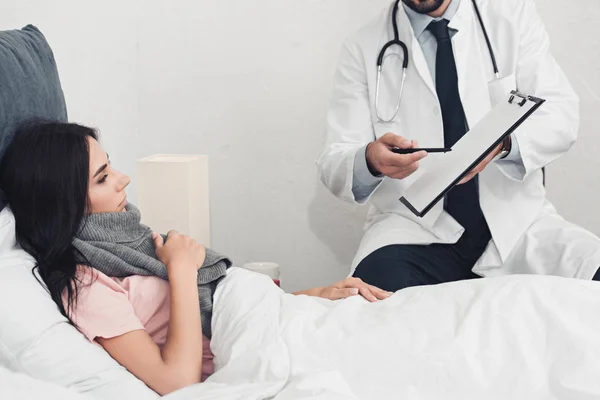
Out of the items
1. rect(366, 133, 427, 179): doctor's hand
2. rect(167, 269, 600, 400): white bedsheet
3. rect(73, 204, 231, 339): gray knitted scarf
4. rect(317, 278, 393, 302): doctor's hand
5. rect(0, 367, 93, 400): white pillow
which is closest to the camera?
rect(0, 367, 93, 400): white pillow

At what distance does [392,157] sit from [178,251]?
577 mm

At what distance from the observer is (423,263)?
1.79 meters

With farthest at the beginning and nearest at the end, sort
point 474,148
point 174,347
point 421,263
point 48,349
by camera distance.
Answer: point 421,263
point 474,148
point 174,347
point 48,349

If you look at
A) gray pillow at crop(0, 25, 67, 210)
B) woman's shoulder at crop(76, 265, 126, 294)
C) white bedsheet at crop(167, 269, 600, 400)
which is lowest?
white bedsheet at crop(167, 269, 600, 400)

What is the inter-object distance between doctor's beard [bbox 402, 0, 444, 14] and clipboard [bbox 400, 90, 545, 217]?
1.48 feet

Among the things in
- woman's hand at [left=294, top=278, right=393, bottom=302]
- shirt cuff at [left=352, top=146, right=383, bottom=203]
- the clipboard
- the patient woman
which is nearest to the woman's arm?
the patient woman

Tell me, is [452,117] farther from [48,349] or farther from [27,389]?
[27,389]

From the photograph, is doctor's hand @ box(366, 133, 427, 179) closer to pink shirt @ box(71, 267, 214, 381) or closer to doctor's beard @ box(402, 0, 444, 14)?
doctor's beard @ box(402, 0, 444, 14)

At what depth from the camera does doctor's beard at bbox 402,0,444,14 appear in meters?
1.88

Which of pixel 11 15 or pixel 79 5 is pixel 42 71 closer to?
pixel 11 15

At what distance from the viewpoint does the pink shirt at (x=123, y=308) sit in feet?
3.74

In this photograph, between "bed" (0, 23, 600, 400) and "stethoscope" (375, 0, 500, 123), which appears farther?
"stethoscope" (375, 0, 500, 123)

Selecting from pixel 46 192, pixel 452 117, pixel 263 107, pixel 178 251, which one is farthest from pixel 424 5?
pixel 46 192

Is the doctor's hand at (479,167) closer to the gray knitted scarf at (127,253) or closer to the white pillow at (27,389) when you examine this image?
the gray knitted scarf at (127,253)
